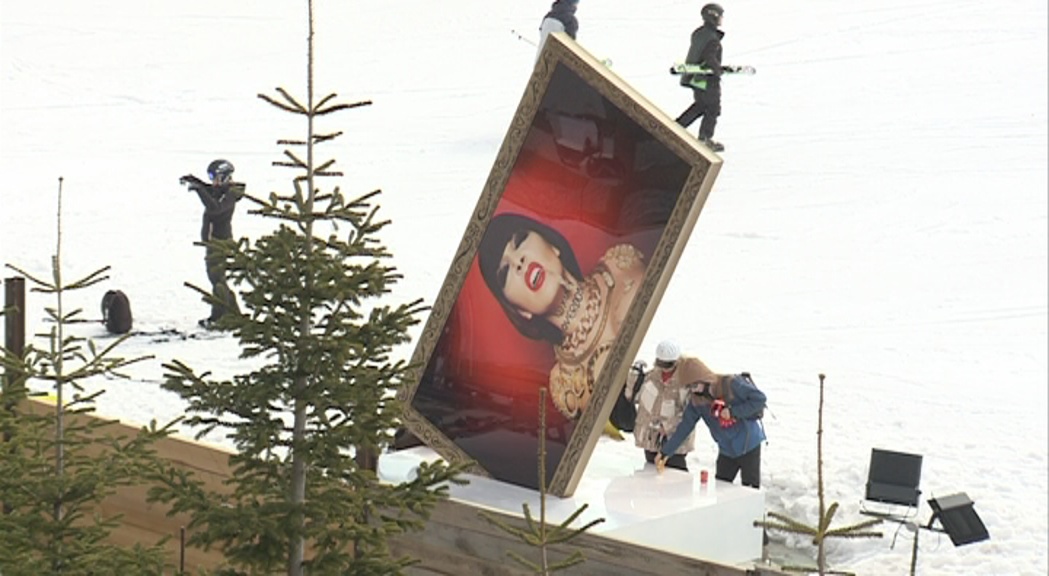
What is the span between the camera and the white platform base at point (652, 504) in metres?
9.42

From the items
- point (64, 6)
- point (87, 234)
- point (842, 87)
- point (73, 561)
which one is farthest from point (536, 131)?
point (64, 6)

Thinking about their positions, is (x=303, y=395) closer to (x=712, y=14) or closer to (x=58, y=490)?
(x=58, y=490)

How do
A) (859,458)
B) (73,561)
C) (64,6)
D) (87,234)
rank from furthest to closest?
(64,6) → (87,234) → (859,458) → (73,561)

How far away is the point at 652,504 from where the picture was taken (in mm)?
9711

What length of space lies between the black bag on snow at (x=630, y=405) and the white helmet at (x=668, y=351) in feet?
3.30

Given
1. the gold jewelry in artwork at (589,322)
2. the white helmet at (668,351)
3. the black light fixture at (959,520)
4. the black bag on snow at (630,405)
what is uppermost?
the gold jewelry in artwork at (589,322)

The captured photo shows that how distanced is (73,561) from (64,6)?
87.8 feet

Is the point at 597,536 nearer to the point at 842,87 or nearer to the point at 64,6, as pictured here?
the point at 842,87

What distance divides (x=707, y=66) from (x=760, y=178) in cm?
508

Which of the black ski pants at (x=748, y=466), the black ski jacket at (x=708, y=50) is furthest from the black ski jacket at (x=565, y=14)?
the black ski pants at (x=748, y=466)

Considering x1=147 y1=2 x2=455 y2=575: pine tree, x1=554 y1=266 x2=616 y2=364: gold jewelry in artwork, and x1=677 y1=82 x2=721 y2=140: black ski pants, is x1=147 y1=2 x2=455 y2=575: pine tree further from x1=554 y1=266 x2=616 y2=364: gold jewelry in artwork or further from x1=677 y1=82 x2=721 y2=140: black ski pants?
x1=677 y1=82 x2=721 y2=140: black ski pants

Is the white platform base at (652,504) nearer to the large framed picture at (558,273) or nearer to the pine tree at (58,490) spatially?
the large framed picture at (558,273)

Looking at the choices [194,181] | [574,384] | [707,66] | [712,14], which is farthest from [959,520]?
[707,66]

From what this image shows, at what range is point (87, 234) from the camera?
76.7 feet
